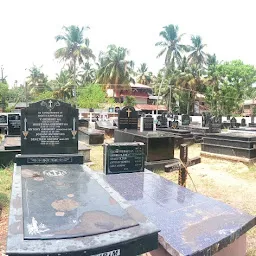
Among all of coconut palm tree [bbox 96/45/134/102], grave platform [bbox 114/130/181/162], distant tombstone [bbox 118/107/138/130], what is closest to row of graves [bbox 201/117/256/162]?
grave platform [bbox 114/130/181/162]

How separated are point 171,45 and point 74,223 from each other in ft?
130

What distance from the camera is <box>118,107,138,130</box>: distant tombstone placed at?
A: 10641 mm

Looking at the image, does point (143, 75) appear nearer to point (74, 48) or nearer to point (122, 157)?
point (74, 48)

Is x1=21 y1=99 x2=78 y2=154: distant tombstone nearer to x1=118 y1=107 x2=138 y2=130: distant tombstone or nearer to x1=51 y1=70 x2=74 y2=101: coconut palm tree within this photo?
x1=118 y1=107 x2=138 y2=130: distant tombstone

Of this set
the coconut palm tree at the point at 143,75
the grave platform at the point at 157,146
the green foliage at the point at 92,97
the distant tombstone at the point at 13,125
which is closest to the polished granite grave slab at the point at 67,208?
the grave platform at the point at 157,146

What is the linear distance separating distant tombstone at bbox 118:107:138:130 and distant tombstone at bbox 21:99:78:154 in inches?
208

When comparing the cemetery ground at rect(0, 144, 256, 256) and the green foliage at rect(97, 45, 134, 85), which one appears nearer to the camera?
the cemetery ground at rect(0, 144, 256, 256)

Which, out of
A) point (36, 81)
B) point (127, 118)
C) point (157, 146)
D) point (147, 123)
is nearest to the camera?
point (157, 146)

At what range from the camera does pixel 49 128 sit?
17.1ft

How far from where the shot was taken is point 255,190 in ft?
20.3

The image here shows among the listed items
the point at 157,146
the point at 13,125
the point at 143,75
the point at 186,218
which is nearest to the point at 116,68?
the point at 143,75

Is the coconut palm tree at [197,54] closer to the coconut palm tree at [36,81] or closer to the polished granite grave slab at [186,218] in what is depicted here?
the coconut palm tree at [36,81]

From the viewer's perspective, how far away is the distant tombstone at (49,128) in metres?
5.12

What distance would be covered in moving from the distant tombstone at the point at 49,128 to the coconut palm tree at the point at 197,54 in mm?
43027
